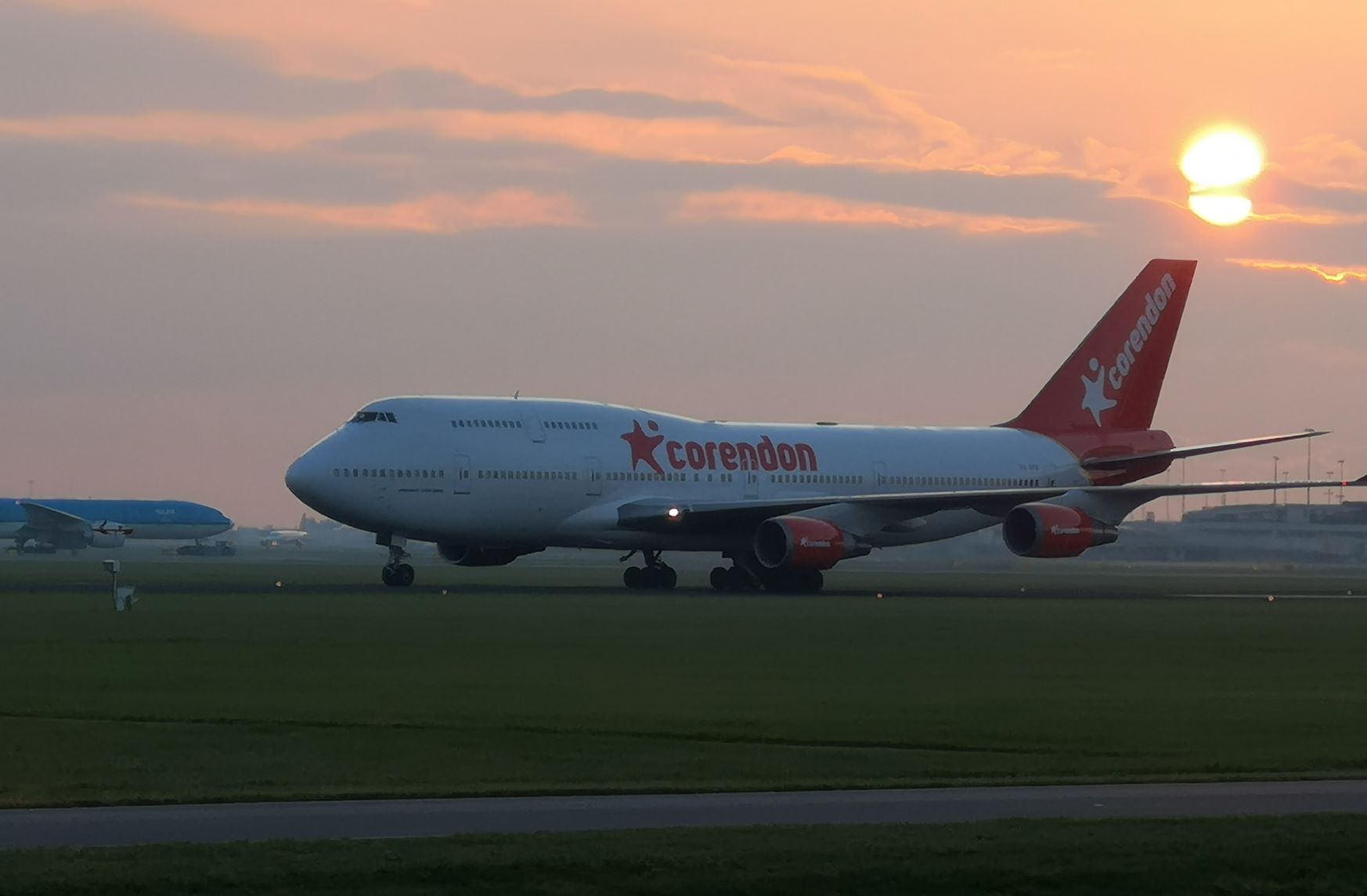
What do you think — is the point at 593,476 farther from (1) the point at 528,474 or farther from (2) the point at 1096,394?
(2) the point at 1096,394

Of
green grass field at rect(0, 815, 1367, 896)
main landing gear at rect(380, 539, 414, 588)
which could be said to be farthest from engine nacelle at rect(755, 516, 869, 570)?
green grass field at rect(0, 815, 1367, 896)

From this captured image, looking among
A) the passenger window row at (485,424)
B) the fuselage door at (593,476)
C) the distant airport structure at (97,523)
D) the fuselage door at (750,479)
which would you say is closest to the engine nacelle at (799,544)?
the fuselage door at (750,479)

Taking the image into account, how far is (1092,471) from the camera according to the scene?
67000 millimetres

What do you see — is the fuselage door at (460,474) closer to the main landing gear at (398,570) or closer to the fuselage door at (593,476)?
the main landing gear at (398,570)

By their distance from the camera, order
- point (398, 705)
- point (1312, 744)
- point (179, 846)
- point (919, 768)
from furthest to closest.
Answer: point (398, 705), point (1312, 744), point (919, 768), point (179, 846)

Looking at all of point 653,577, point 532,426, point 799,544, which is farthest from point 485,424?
point 799,544

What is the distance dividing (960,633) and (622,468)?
2007 cm

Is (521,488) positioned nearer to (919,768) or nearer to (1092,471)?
(1092,471)

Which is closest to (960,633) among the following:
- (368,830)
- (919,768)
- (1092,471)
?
(919,768)

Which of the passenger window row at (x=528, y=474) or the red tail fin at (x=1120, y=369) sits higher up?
the red tail fin at (x=1120, y=369)

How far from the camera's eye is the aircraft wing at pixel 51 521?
397 ft

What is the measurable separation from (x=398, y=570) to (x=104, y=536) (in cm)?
7643

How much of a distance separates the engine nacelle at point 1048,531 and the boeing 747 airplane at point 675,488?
0.05m

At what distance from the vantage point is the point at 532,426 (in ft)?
183
